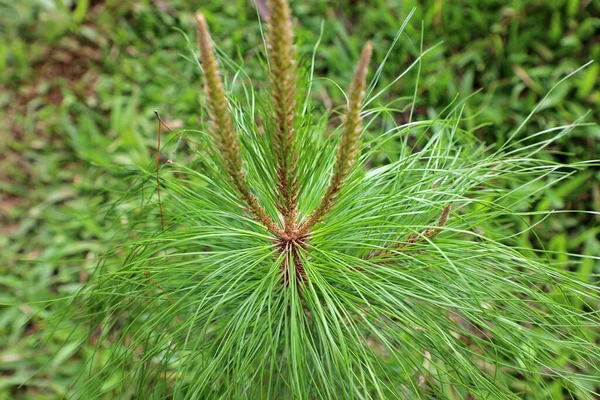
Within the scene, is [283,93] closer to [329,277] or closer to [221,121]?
[221,121]

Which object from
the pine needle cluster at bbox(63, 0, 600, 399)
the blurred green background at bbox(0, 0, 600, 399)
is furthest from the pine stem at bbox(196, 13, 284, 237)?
the blurred green background at bbox(0, 0, 600, 399)

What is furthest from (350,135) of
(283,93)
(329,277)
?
(329,277)

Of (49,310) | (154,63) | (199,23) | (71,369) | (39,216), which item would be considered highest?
(154,63)

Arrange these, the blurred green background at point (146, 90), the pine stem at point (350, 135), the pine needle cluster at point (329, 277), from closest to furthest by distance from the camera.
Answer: the pine stem at point (350, 135), the pine needle cluster at point (329, 277), the blurred green background at point (146, 90)

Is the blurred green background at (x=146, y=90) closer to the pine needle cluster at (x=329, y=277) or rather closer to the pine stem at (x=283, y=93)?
the pine needle cluster at (x=329, y=277)

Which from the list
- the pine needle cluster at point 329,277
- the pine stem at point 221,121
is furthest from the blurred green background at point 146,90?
the pine stem at point 221,121

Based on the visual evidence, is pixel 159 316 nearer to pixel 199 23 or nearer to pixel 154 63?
pixel 199 23

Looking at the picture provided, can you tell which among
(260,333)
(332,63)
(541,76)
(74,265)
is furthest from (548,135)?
(74,265)
